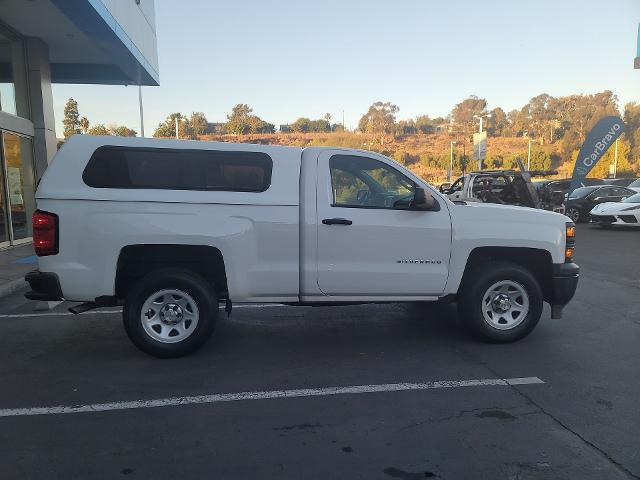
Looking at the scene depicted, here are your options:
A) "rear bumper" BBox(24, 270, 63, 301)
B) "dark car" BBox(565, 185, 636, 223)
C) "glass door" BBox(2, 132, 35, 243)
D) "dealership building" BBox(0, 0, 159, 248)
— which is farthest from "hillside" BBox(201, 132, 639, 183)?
"rear bumper" BBox(24, 270, 63, 301)

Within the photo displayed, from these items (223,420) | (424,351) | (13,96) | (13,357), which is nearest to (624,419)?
(424,351)

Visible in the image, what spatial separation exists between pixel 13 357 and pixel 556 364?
5.31 metres

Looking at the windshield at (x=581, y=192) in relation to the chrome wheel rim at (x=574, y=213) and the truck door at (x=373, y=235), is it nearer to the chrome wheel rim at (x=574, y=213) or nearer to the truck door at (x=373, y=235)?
the chrome wheel rim at (x=574, y=213)

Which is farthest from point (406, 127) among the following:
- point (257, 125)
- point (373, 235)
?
point (373, 235)

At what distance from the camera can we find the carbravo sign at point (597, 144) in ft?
72.6

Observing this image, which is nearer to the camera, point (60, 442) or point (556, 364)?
point (60, 442)

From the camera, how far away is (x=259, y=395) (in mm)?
4164

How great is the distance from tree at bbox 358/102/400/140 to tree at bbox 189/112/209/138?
109ft

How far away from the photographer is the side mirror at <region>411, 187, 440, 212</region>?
506cm

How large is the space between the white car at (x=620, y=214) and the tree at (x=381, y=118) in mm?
90183

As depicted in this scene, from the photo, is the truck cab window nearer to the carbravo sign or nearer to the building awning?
the building awning

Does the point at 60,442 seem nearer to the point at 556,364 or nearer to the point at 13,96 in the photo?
the point at 556,364

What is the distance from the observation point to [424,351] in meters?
5.27

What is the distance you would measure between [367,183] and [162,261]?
7.24ft
